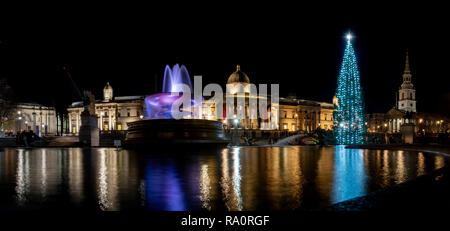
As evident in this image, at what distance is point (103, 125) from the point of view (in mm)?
101812

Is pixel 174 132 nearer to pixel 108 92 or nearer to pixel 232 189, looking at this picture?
pixel 232 189

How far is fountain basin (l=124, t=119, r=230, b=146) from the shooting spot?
67.7 ft

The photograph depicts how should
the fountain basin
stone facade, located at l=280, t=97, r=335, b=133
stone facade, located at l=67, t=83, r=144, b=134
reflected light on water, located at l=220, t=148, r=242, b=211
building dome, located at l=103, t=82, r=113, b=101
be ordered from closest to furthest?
reflected light on water, located at l=220, t=148, r=242, b=211 < the fountain basin < stone facade, located at l=67, t=83, r=144, b=134 < stone facade, located at l=280, t=97, r=335, b=133 < building dome, located at l=103, t=82, r=113, b=101

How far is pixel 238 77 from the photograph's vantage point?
91.1 m

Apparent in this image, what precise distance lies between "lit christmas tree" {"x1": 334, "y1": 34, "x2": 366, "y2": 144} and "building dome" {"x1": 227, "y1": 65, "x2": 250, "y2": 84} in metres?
52.1

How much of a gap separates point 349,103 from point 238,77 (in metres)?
53.0

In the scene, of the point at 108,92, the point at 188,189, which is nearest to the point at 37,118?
the point at 108,92

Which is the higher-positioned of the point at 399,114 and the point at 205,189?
the point at 399,114

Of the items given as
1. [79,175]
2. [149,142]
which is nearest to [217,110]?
[149,142]

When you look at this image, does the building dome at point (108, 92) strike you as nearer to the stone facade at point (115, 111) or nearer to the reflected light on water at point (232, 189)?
the stone facade at point (115, 111)

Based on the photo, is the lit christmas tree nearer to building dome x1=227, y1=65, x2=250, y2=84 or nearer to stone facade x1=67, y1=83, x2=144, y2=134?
building dome x1=227, y1=65, x2=250, y2=84

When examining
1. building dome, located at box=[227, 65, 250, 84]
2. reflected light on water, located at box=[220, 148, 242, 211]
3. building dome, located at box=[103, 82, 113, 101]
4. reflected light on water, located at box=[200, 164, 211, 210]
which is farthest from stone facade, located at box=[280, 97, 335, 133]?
reflected light on water, located at box=[200, 164, 211, 210]

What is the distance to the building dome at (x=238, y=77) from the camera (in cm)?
9100
